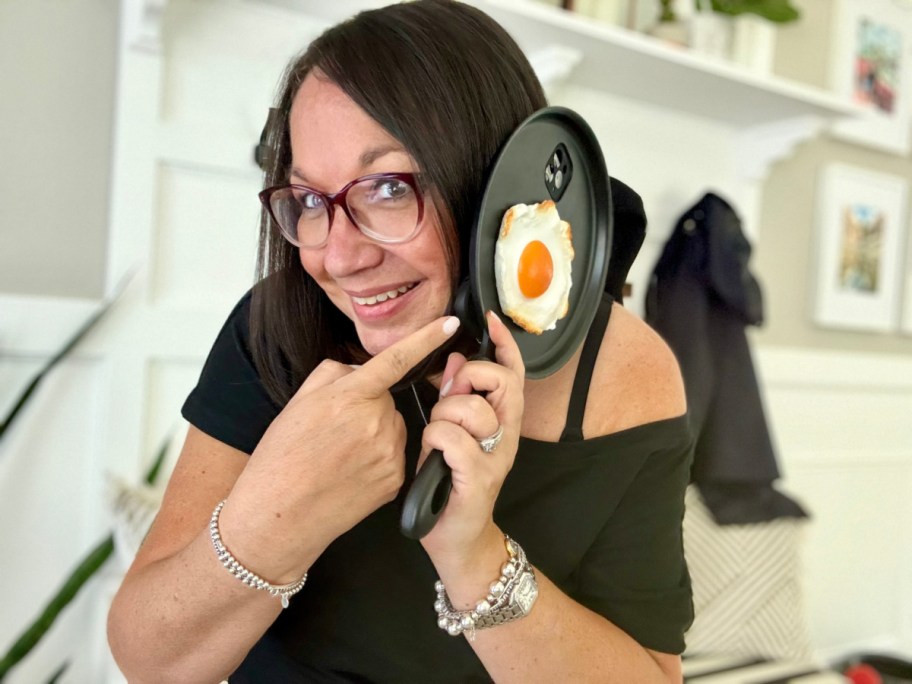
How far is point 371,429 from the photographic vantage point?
0.44 meters

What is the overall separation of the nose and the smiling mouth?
0.02 m

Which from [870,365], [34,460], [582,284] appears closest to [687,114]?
[582,284]

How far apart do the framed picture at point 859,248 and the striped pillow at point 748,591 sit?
0.63 metres

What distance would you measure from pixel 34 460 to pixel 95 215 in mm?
351

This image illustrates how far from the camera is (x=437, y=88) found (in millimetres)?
473

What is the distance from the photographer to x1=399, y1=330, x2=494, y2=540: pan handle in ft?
1.23

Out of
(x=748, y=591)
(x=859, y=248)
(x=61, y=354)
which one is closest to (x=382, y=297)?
(x=61, y=354)

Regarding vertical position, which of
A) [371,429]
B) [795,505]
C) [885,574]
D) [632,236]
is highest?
[632,236]

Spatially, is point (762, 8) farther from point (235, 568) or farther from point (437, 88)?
point (235, 568)

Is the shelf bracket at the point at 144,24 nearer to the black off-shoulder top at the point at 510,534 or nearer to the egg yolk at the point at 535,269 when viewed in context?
the black off-shoulder top at the point at 510,534

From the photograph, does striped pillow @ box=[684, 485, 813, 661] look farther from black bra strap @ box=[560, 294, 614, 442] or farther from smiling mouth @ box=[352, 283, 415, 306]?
smiling mouth @ box=[352, 283, 415, 306]

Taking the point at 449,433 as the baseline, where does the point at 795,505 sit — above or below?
below

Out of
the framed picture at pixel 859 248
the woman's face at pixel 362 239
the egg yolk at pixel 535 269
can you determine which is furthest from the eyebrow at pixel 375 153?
the framed picture at pixel 859 248

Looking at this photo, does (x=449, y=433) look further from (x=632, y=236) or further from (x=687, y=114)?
(x=687, y=114)
